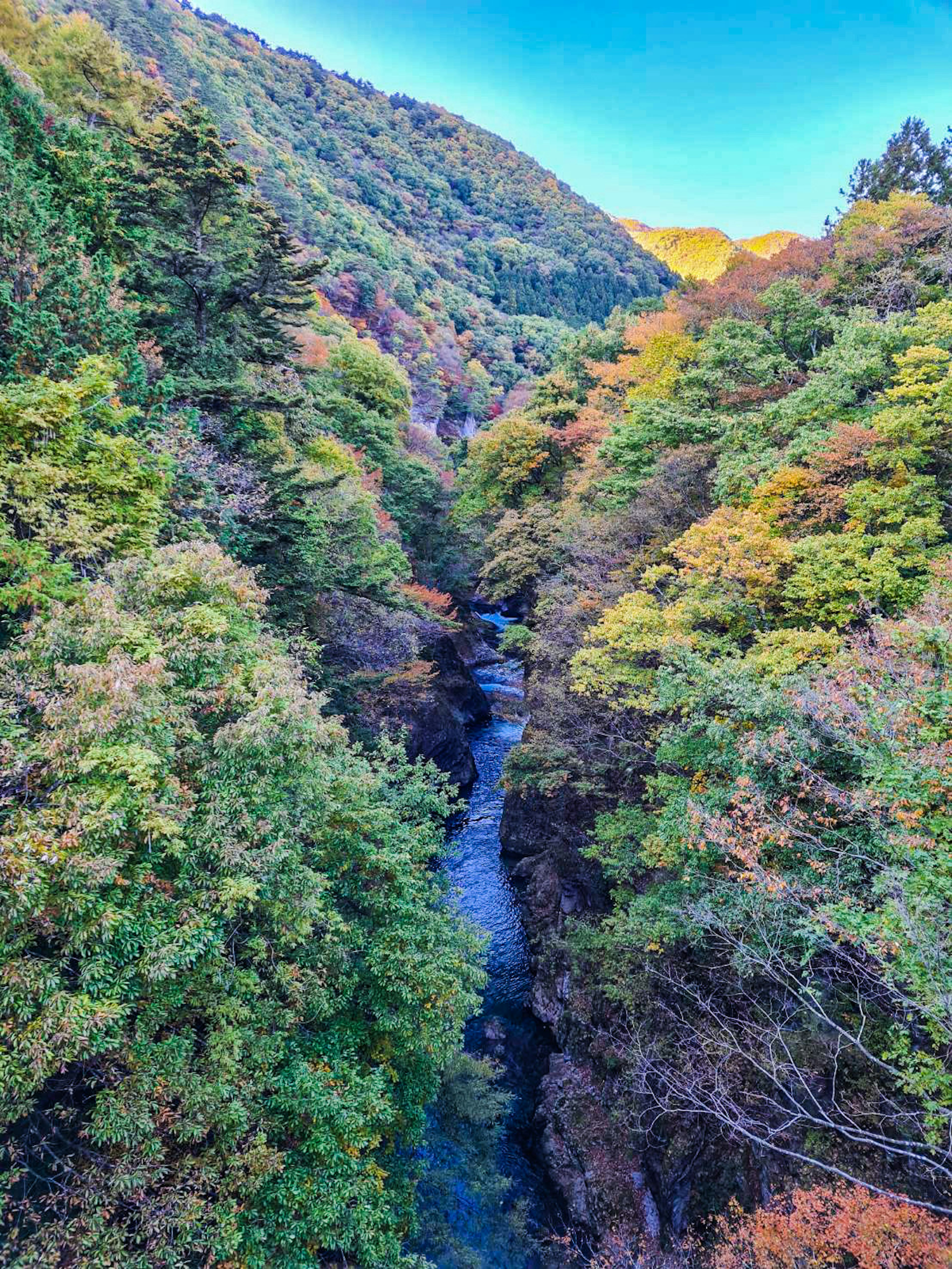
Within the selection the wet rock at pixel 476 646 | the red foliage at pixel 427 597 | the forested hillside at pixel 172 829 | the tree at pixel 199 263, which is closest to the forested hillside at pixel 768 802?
the forested hillside at pixel 172 829

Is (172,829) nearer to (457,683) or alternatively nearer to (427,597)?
(427,597)

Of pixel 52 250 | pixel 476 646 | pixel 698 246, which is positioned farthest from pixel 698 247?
pixel 52 250

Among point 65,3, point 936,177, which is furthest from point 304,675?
point 65,3

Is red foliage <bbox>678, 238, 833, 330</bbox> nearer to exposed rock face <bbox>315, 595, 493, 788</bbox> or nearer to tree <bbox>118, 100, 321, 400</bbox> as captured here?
tree <bbox>118, 100, 321, 400</bbox>

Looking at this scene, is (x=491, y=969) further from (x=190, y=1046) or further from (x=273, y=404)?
(x=273, y=404)

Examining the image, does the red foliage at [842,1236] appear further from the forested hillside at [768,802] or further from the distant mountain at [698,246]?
the distant mountain at [698,246]

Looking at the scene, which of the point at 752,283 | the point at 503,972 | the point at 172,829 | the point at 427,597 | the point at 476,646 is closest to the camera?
the point at 172,829
